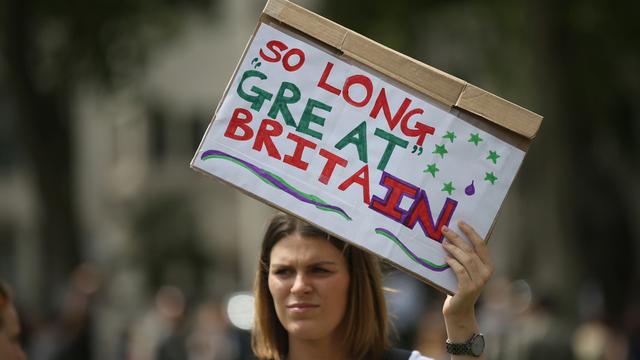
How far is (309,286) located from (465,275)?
519 millimetres

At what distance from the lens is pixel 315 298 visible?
4.25 m

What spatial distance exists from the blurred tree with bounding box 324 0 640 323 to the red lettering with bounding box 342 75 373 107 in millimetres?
11198

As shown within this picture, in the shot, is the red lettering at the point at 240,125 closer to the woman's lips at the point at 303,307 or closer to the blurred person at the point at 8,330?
the woman's lips at the point at 303,307

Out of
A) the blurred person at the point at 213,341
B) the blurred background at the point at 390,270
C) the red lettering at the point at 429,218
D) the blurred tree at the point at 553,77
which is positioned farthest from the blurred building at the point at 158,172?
the red lettering at the point at 429,218

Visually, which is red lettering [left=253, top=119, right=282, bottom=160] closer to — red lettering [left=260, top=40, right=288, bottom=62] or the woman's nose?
red lettering [left=260, top=40, right=288, bottom=62]

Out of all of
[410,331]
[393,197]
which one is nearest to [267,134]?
[393,197]

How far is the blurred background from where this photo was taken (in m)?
14.6

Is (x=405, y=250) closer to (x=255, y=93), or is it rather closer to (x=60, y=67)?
(x=255, y=93)

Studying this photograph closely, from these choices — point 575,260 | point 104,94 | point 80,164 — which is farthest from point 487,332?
point 80,164

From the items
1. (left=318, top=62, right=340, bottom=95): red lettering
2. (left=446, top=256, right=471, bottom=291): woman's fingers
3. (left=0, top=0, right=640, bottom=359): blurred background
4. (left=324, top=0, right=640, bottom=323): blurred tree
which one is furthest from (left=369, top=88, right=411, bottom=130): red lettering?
(left=324, top=0, right=640, bottom=323): blurred tree

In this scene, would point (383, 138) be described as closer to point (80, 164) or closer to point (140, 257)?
point (140, 257)

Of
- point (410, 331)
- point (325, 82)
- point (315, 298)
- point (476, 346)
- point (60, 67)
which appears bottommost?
point (410, 331)

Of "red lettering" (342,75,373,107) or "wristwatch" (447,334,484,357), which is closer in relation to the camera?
"wristwatch" (447,334,484,357)

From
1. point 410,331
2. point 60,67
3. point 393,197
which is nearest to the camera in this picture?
point 393,197
